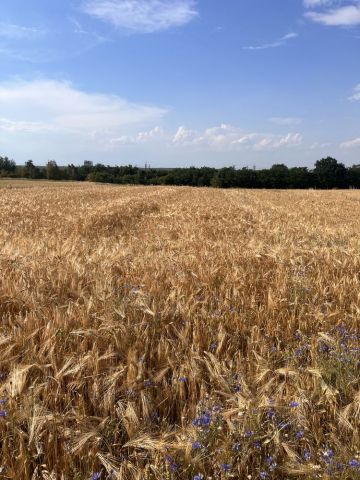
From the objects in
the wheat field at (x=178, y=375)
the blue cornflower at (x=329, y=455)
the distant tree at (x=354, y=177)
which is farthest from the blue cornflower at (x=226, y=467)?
the distant tree at (x=354, y=177)

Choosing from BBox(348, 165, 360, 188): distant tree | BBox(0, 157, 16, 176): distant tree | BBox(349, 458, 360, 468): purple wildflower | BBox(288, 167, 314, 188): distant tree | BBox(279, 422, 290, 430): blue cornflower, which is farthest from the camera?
BBox(0, 157, 16, 176): distant tree

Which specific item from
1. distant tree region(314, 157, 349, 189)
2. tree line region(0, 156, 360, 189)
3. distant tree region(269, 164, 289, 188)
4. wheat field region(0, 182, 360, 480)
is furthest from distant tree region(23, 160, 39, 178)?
wheat field region(0, 182, 360, 480)

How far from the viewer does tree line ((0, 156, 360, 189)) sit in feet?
301

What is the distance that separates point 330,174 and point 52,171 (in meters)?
70.4

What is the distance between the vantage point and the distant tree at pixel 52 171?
11006 cm

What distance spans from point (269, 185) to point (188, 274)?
297 feet

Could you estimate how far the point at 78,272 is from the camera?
4.36 m

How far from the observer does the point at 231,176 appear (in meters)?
93.2

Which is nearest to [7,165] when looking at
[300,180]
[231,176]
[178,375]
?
[231,176]

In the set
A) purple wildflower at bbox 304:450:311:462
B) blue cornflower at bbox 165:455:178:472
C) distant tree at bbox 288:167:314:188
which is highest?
distant tree at bbox 288:167:314:188

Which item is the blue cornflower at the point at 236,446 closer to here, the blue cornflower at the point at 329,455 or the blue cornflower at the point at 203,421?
the blue cornflower at the point at 203,421

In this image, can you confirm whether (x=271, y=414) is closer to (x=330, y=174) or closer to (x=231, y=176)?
(x=231, y=176)

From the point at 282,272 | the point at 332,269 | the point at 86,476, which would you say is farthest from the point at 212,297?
the point at 86,476

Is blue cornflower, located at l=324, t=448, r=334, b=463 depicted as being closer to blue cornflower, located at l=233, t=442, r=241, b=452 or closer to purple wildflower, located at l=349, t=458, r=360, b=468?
purple wildflower, located at l=349, t=458, r=360, b=468
